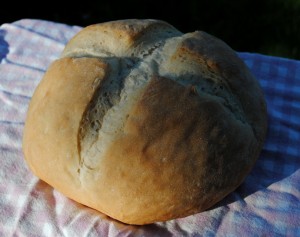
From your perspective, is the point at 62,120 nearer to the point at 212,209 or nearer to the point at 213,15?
the point at 212,209

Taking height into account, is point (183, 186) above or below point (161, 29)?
below

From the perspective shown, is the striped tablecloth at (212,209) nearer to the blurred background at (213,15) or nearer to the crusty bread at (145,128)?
the crusty bread at (145,128)

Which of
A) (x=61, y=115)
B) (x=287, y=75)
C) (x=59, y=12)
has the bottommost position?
(x=59, y=12)

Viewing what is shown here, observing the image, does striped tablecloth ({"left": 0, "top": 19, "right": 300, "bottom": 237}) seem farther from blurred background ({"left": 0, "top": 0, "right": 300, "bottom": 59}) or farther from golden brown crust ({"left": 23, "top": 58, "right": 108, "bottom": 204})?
blurred background ({"left": 0, "top": 0, "right": 300, "bottom": 59})

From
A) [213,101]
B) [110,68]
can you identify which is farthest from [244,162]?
[110,68]

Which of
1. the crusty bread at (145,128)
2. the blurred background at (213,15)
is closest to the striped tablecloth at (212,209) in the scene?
the crusty bread at (145,128)

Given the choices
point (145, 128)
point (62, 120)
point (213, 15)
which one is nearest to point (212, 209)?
point (145, 128)

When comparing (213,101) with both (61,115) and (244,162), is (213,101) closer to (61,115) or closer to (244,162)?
(244,162)
